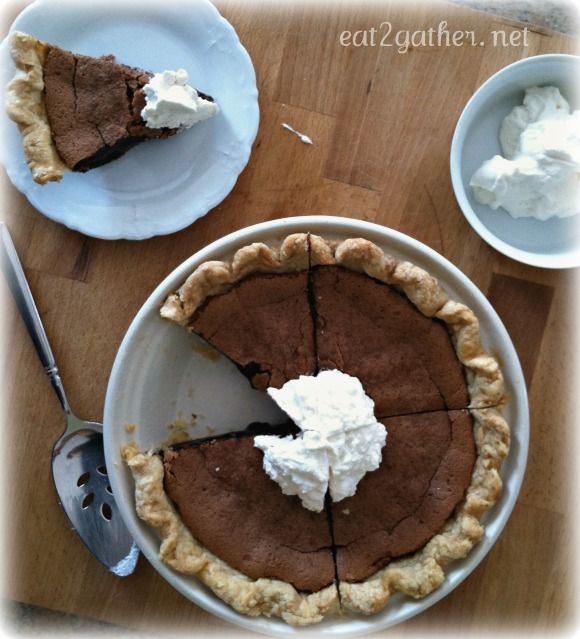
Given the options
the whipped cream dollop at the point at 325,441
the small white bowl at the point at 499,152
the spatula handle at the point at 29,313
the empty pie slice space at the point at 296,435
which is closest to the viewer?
the whipped cream dollop at the point at 325,441

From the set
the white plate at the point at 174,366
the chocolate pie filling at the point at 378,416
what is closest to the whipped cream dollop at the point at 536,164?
the white plate at the point at 174,366

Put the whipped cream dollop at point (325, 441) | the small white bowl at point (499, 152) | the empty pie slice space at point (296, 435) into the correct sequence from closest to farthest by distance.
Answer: the whipped cream dollop at point (325, 441)
the empty pie slice space at point (296, 435)
the small white bowl at point (499, 152)

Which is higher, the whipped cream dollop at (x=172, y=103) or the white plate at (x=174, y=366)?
the whipped cream dollop at (x=172, y=103)

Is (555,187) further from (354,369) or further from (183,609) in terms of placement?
(183,609)

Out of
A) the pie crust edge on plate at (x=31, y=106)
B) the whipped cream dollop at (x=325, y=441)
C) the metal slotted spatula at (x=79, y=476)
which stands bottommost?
the metal slotted spatula at (x=79, y=476)

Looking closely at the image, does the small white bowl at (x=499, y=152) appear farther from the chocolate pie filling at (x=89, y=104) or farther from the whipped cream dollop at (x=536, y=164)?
the chocolate pie filling at (x=89, y=104)

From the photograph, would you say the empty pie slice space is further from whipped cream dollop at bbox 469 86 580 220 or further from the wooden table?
whipped cream dollop at bbox 469 86 580 220
